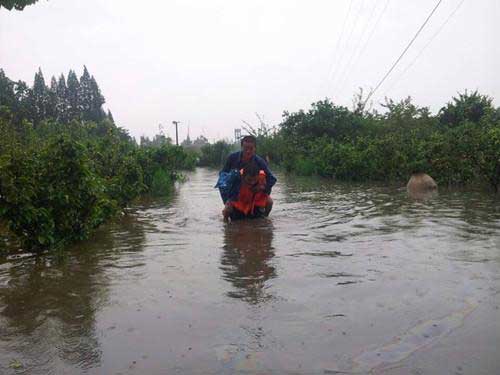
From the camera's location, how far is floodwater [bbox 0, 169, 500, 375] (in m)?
2.75

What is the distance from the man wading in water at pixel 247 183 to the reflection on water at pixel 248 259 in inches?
14.5

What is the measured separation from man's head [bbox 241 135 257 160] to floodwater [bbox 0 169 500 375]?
160cm

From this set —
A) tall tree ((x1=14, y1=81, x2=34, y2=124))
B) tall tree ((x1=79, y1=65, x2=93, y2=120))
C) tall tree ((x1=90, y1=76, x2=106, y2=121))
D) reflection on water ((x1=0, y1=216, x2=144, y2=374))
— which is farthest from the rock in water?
tall tree ((x1=90, y1=76, x2=106, y2=121))

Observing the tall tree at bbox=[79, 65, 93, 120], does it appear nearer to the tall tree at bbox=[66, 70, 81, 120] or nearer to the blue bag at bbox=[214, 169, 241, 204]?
the tall tree at bbox=[66, 70, 81, 120]

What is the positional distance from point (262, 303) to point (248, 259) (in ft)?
5.02

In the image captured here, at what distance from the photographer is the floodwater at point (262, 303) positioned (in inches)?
108

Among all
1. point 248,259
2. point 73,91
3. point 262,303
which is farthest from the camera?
point 73,91

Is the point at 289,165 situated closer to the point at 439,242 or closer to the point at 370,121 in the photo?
the point at 370,121

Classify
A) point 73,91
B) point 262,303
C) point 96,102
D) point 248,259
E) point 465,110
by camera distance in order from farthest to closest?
point 96,102, point 73,91, point 465,110, point 248,259, point 262,303

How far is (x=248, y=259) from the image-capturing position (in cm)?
519

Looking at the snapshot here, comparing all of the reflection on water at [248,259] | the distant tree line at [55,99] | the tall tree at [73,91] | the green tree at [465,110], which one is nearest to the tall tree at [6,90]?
the distant tree line at [55,99]

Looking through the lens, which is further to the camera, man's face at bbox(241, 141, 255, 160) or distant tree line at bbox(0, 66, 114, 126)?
distant tree line at bbox(0, 66, 114, 126)

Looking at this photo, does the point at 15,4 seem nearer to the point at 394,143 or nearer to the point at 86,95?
the point at 394,143

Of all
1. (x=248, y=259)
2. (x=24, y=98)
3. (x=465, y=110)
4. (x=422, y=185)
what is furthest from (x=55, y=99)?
(x=248, y=259)
